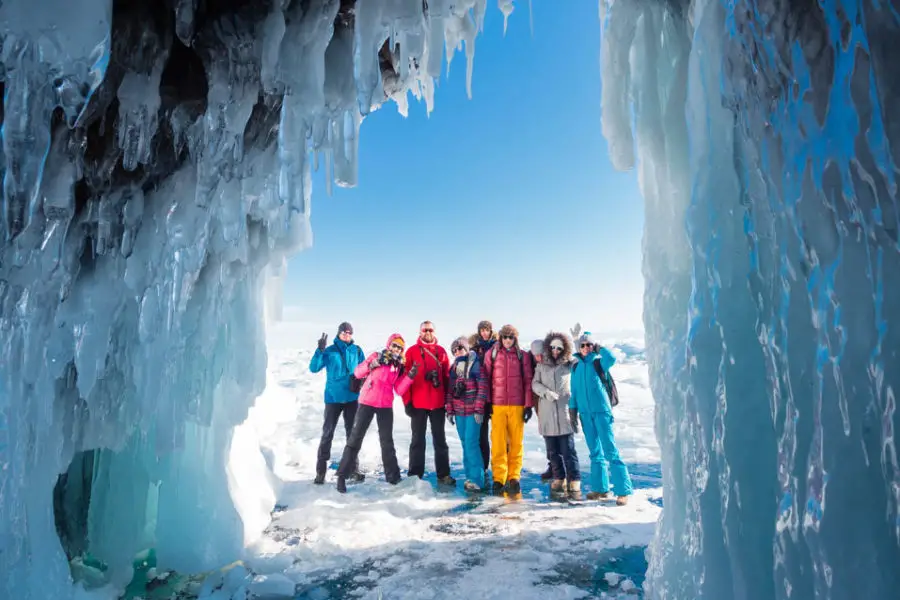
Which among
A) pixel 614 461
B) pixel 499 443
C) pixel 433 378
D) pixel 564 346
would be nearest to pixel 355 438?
pixel 433 378

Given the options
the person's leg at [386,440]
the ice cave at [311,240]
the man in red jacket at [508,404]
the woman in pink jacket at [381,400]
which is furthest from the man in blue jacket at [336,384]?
the man in red jacket at [508,404]

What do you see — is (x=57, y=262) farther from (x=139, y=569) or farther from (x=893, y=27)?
(x=893, y=27)

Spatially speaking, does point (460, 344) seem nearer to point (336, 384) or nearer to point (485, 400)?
point (485, 400)

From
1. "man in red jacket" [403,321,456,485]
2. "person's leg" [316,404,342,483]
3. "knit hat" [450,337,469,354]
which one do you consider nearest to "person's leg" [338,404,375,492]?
"person's leg" [316,404,342,483]

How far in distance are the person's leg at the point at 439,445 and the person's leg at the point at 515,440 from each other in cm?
94

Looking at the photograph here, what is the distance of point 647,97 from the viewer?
2670 millimetres

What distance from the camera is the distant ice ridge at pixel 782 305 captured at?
4.21ft

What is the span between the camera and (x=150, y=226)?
3707 millimetres

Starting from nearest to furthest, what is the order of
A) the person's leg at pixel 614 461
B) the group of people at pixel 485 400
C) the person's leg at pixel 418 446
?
the person's leg at pixel 614 461 → the group of people at pixel 485 400 → the person's leg at pixel 418 446

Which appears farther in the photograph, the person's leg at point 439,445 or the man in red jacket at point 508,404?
the person's leg at point 439,445

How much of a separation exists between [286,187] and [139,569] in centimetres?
362

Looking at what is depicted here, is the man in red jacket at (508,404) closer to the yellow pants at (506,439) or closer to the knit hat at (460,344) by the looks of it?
the yellow pants at (506,439)

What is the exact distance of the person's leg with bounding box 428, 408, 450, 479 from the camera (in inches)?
234

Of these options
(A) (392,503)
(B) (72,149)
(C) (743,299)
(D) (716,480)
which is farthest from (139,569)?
(C) (743,299)
